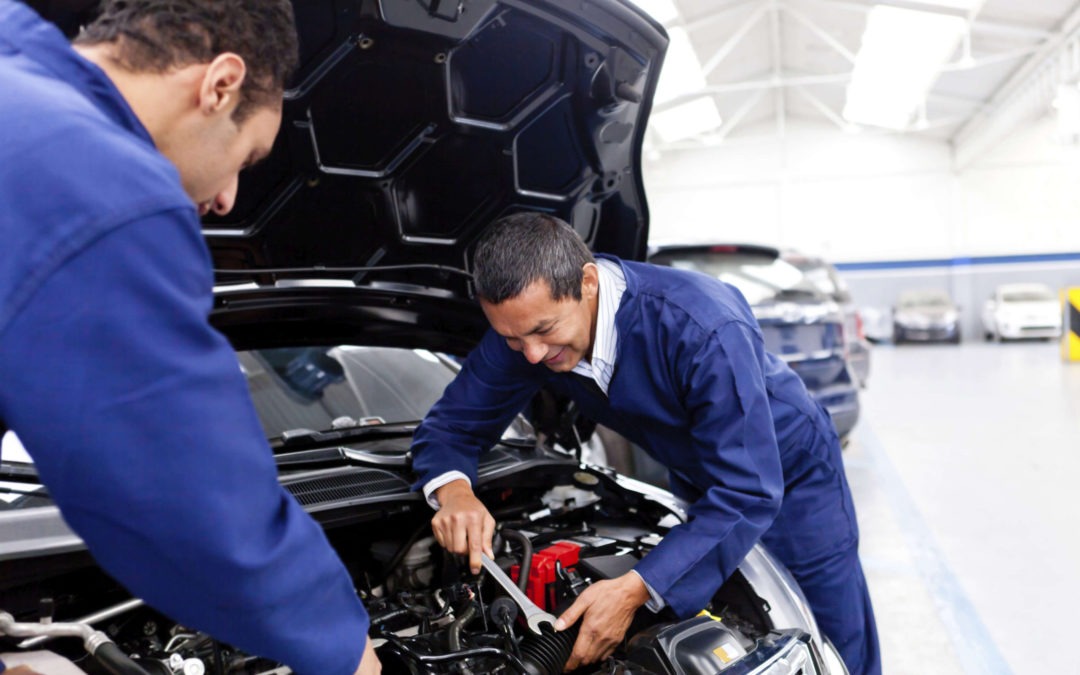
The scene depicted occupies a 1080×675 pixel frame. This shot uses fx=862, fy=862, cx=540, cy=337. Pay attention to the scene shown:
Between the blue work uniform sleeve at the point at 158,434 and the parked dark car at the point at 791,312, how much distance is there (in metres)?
3.66

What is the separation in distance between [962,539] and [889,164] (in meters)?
13.1

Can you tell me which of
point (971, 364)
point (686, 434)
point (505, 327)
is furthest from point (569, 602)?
point (971, 364)

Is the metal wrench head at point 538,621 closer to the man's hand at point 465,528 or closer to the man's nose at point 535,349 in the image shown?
the man's hand at point 465,528

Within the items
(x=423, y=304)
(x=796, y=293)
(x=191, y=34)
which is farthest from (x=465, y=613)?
(x=796, y=293)

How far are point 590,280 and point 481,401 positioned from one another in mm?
422

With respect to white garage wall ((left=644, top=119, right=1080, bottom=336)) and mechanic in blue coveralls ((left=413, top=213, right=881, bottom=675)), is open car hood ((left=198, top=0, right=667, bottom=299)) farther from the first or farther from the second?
white garage wall ((left=644, top=119, right=1080, bottom=336))

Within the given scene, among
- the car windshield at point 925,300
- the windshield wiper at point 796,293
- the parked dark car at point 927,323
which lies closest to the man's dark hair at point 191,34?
the windshield wiper at point 796,293

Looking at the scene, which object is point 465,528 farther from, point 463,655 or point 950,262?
point 950,262

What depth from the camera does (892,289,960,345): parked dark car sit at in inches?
530

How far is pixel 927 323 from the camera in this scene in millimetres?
13484

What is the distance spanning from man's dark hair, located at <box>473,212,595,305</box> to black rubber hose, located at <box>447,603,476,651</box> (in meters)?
0.58

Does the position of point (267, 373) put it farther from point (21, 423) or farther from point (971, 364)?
point (971, 364)

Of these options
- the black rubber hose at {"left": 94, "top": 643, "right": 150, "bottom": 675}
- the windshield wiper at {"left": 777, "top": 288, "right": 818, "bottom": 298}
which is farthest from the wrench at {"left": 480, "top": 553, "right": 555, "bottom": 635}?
the windshield wiper at {"left": 777, "top": 288, "right": 818, "bottom": 298}

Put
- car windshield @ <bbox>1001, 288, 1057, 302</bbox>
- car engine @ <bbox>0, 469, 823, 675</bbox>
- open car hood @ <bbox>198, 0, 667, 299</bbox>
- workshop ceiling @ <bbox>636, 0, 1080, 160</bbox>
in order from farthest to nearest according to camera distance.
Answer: car windshield @ <bbox>1001, 288, 1057, 302</bbox> → workshop ceiling @ <bbox>636, 0, 1080, 160</bbox> → open car hood @ <bbox>198, 0, 667, 299</bbox> → car engine @ <bbox>0, 469, 823, 675</bbox>
